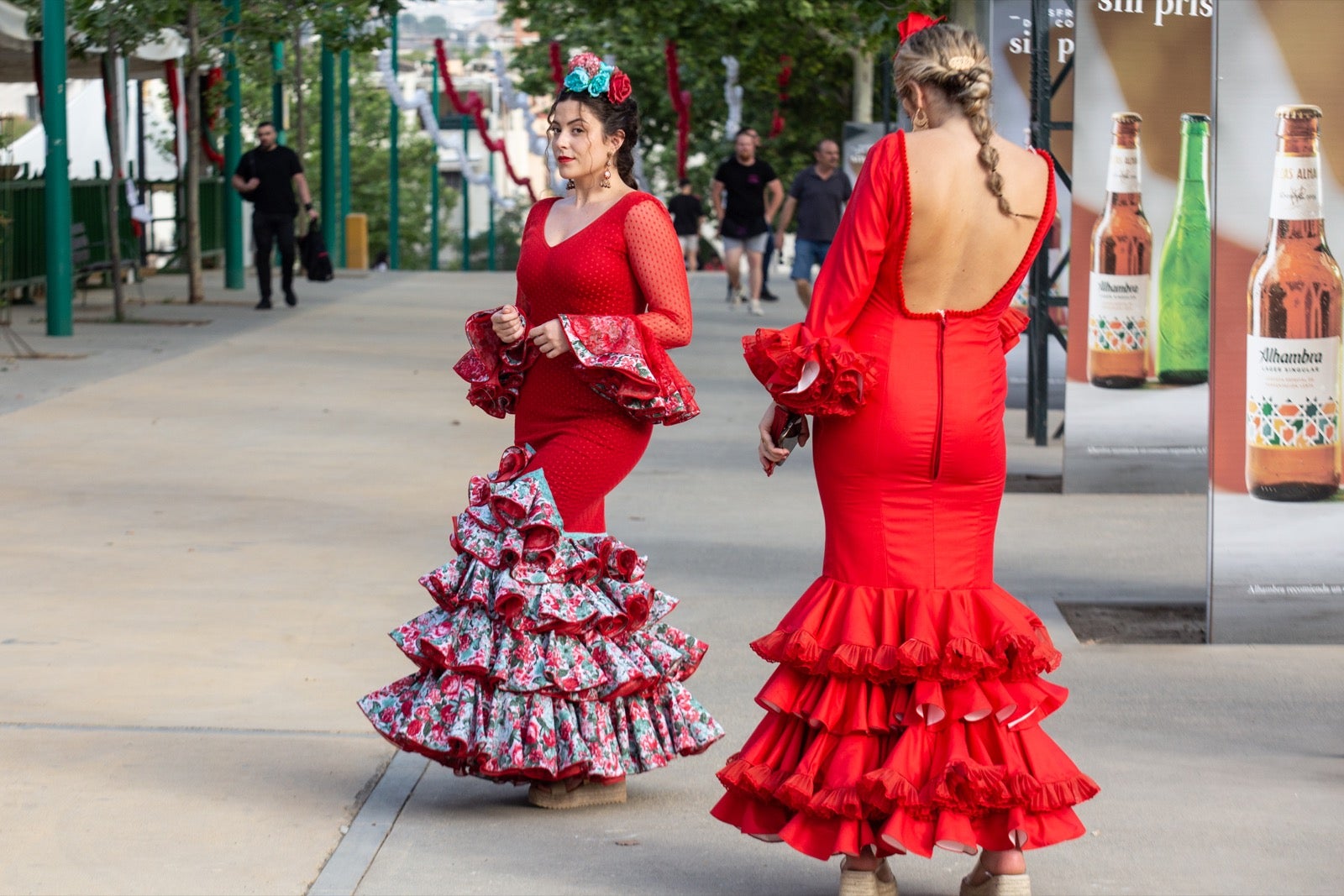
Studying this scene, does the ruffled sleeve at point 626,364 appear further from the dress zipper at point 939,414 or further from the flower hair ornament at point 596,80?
the dress zipper at point 939,414

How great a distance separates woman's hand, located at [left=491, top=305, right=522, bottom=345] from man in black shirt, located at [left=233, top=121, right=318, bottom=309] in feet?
50.7

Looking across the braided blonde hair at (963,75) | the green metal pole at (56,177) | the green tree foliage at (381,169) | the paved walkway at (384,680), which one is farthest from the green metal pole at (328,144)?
the green tree foliage at (381,169)

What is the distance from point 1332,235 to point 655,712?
3309 mm

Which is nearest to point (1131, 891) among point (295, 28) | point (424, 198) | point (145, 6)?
point (145, 6)

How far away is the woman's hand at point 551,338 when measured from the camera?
4555 millimetres

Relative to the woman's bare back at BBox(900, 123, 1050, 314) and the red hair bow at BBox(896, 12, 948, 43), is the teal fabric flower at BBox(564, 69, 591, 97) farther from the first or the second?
the woman's bare back at BBox(900, 123, 1050, 314)

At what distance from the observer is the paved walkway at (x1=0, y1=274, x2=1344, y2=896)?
4.41 metres

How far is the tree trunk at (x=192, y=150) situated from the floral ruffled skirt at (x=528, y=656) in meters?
16.0

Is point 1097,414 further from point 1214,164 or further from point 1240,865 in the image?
point 1240,865

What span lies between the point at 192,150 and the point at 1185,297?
527 inches

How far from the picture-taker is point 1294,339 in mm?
6688

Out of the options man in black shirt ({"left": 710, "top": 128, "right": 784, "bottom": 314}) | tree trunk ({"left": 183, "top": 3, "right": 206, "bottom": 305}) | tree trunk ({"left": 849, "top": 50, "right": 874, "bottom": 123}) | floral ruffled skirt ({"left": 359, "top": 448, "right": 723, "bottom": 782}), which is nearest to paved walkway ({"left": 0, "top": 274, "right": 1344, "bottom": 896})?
floral ruffled skirt ({"left": 359, "top": 448, "right": 723, "bottom": 782})

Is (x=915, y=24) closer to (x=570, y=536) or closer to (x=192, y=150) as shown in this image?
(x=570, y=536)

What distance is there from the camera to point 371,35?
71.1 feet
